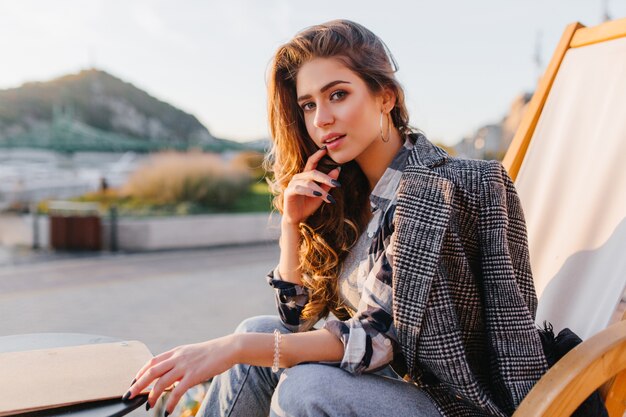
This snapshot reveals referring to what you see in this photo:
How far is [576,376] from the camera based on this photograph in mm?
1265

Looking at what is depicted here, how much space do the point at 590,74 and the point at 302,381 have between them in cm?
167

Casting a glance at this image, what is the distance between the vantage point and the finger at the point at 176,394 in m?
1.24

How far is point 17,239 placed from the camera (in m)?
9.38

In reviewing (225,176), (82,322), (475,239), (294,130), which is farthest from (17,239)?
(475,239)

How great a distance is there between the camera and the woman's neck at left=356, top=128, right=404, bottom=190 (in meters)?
1.77

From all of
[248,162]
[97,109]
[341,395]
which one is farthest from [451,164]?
[97,109]

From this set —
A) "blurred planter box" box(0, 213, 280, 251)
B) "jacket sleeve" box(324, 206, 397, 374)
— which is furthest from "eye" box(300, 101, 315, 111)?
"blurred planter box" box(0, 213, 280, 251)

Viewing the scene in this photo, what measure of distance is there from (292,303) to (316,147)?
52 cm

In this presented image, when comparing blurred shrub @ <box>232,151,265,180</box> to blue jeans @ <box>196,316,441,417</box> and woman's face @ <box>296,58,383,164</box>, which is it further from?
blue jeans @ <box>196,316,441,417</box>

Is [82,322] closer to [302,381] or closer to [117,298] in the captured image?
[117,298]

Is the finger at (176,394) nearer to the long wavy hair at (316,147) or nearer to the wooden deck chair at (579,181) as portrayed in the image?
Answer: the long wavy hair at (316,147)

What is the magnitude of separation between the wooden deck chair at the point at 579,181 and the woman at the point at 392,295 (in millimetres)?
290

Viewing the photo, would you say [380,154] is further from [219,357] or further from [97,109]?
[97,109]

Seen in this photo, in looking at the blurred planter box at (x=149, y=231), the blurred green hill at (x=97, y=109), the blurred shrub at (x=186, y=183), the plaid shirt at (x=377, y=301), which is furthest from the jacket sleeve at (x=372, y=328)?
the blurred green hill at (x=97, y=109)
